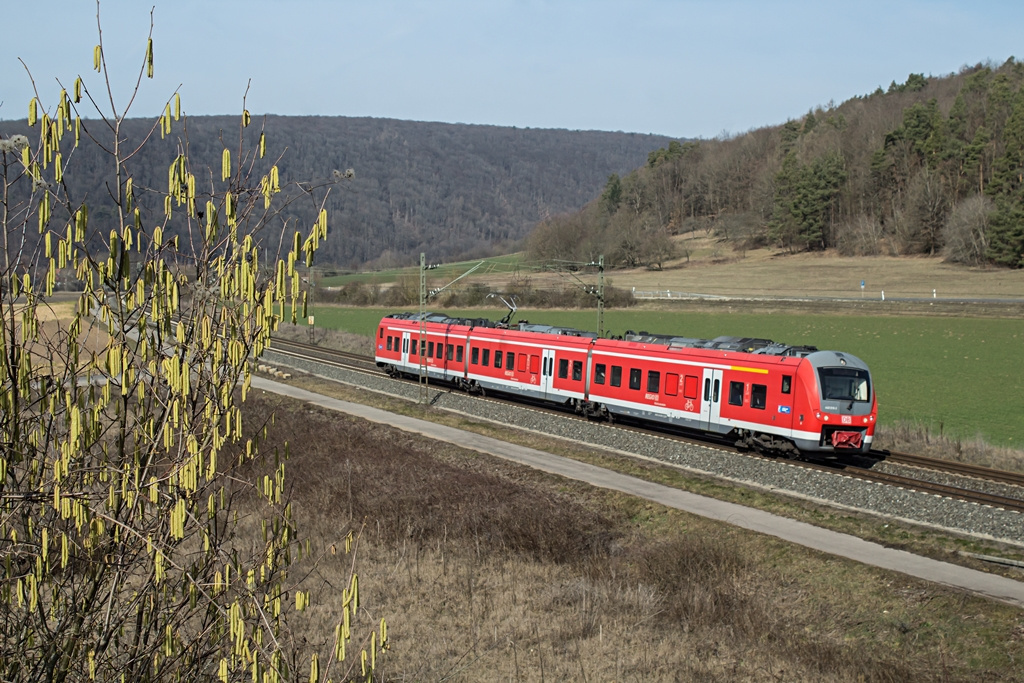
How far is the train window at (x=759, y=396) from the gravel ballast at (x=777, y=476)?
145cm

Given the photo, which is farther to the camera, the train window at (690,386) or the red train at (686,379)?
the train window at (690,386)

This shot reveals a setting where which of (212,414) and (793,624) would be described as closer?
(212,414)

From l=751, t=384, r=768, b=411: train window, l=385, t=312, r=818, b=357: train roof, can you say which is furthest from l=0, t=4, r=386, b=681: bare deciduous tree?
l=385, t=312, r=818, b=357: train roof

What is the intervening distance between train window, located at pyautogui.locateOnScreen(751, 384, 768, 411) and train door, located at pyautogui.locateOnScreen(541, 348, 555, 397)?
9.56 m

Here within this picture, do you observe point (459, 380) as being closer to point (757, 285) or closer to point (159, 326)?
point (159, 326)

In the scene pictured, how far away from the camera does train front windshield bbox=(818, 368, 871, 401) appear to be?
22.3 meters

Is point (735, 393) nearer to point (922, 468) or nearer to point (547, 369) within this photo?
point (922, 468)

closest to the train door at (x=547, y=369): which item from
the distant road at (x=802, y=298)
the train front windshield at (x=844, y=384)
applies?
the train front windshield at (x=844, y=384)

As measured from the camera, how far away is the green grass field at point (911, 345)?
104 ft

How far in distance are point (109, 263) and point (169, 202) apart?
0.51 m

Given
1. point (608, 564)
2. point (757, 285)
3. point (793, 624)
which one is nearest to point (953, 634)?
point (793, 624)

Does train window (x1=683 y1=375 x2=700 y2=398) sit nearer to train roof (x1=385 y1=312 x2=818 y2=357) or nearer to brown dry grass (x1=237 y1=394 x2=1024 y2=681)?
train roof (x1=385 y1=312 x2=818 y2=357)

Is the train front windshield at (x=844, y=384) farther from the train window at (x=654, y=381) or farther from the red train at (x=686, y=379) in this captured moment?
the train window at (x=654, y=381)

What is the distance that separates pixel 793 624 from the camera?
13906mm
